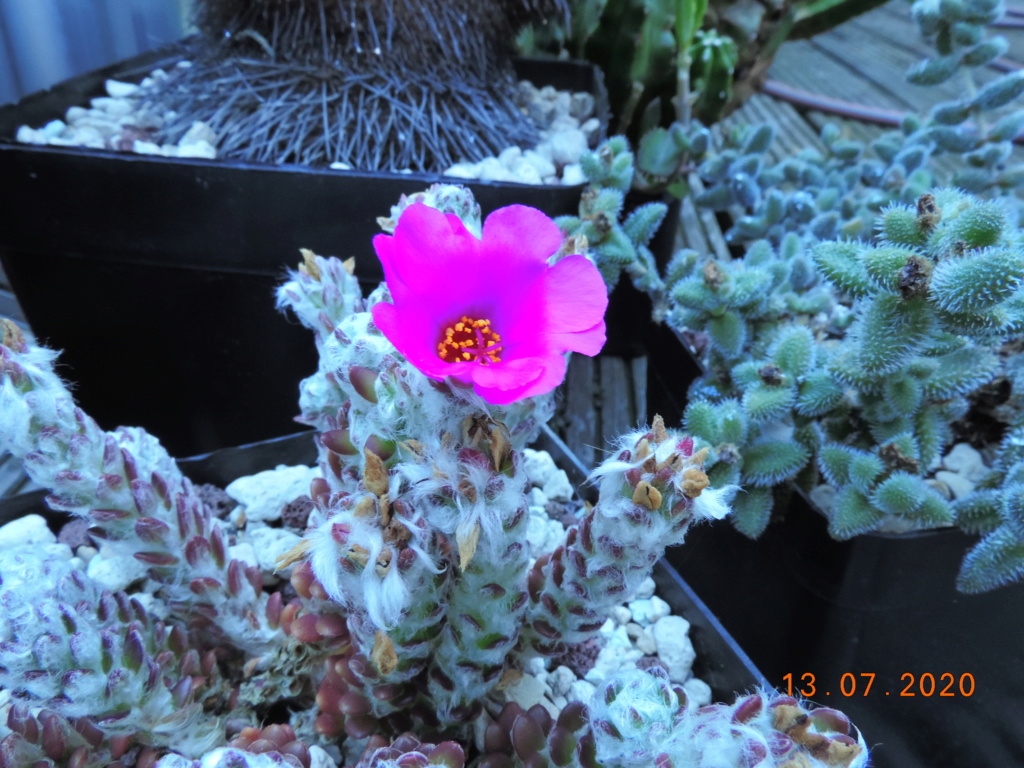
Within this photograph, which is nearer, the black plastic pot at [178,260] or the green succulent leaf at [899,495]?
the green succulent leaf at [899,495]

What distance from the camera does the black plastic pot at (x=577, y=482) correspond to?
2.07ft

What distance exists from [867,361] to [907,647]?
0.31m

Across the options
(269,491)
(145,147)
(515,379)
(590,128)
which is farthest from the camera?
(590,128)

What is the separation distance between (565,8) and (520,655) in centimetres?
103

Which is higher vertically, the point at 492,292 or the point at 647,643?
the point at 492,292

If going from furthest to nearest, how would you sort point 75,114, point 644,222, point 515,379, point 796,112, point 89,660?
point 796,112
point 75,114
point 644,222
point 89,660
point 515,379

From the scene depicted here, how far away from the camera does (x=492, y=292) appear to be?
1.40ft

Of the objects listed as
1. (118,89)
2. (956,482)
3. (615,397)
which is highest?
(118,89)

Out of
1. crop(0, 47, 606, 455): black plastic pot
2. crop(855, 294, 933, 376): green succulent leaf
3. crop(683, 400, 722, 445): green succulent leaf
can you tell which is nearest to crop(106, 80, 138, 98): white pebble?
crop(0, 47, 606, 455): black plastic pot

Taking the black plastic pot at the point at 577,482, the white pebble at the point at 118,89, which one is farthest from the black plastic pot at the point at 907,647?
the white pebble at the point at 118,89

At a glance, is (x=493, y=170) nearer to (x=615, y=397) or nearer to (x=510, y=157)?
(x=510, y=157)

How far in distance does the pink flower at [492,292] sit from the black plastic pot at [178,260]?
1.81 ft

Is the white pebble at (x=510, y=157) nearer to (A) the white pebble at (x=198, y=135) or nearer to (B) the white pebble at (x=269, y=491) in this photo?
(A) the white pebble at (x=198, y=135)

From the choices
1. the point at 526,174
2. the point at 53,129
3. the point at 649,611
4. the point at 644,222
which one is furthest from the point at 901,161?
the point at 53,129
